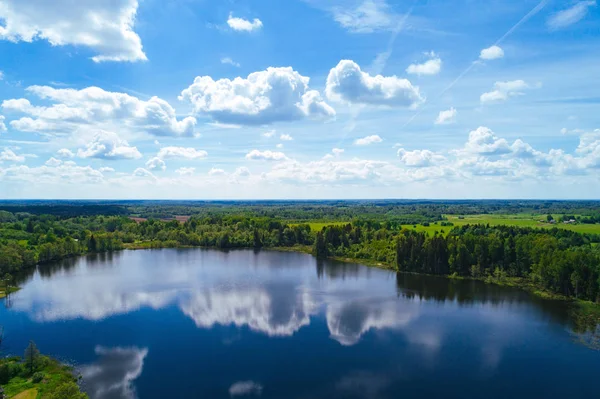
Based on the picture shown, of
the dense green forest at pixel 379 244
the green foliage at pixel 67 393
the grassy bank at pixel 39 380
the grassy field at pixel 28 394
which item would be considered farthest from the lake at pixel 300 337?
the dense green forest at pixel 379 244

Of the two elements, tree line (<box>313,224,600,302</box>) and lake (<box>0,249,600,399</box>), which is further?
tree line (<box>313,224,600,302</box>)

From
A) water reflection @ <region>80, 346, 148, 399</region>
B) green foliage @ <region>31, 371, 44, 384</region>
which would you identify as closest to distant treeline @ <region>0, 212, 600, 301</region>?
green foliage @ <region>31, 371, 44, 384</region>

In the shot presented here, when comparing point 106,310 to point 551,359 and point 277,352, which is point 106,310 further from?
point 551,359

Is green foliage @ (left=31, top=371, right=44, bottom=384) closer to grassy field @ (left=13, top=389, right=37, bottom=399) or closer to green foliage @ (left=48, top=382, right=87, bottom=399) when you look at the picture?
grassy field @ (left=13, top=389, right=37, bottom=399)

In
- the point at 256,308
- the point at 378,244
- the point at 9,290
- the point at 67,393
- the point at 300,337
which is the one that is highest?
the point at 378,244

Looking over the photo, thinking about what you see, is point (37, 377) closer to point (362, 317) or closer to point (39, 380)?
point (39, 380)

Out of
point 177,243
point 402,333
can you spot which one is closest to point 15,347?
point 402,333

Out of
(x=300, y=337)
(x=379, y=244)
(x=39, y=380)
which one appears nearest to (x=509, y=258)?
(x=379, y=244)
